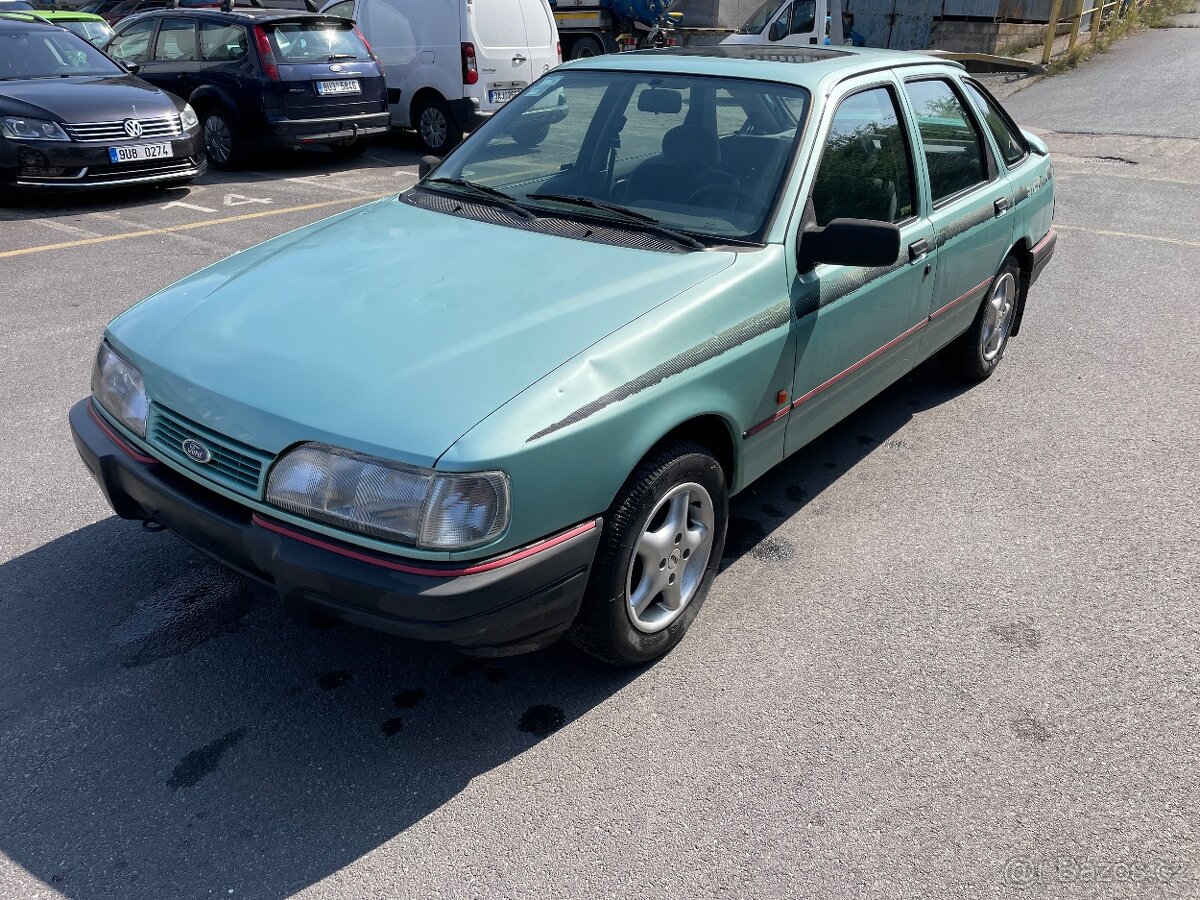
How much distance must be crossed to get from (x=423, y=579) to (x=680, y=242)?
1.46 meters

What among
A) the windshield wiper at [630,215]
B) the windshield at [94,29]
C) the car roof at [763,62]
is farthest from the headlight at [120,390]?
the windshield at [94,29]

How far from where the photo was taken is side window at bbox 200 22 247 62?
32.8 feet

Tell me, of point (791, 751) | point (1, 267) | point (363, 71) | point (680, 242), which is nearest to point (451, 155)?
point (680, 242)

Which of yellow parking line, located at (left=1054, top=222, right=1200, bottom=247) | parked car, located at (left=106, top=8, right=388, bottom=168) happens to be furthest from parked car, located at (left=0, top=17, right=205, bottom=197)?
yellow parking line, located at (left=1054, top=222, right=1200, bottom=247)

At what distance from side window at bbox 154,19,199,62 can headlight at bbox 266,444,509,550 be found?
9.71 metres

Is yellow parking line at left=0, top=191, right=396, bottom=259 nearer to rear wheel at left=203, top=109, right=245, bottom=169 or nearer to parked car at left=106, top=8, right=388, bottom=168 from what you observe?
parked car at left=106, top=8, right=388, bottom=168

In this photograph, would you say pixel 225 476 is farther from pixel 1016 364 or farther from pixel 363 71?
pixel 363 71

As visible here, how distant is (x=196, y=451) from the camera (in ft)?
8.40

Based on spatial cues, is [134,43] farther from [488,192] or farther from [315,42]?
[488,192]

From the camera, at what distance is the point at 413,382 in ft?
7.95

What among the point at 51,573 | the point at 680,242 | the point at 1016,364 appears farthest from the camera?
the point at 1016,364

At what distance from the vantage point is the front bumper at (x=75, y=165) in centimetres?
784

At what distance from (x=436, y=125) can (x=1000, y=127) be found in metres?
8.12

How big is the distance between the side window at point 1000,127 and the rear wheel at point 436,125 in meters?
7.55
